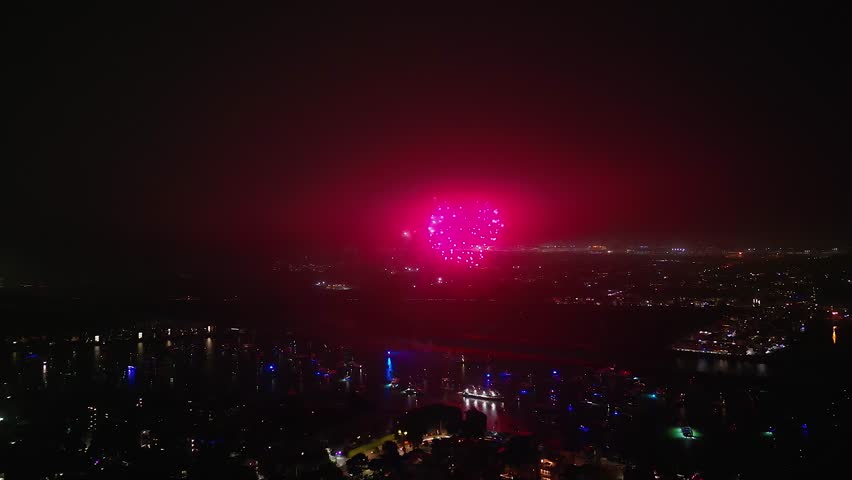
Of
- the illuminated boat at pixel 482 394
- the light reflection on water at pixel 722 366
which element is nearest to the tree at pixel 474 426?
the illuminated boat at pixel 482 394

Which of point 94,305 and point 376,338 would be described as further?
point 94,305

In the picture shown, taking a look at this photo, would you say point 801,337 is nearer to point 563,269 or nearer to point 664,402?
point 664,402

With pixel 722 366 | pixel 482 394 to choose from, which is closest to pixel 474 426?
pixel 482 394

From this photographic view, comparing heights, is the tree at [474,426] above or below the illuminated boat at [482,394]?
above

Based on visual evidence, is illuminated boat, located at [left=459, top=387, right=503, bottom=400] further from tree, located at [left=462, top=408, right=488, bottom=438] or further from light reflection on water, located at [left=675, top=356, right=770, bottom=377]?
light reflection on water, located at [left=675, top=356, right=770, bottom=377]

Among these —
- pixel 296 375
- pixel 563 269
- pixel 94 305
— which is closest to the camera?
pixel 296 375

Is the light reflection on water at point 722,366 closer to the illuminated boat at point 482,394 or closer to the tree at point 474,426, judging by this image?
the illuminated boat at point 482,394

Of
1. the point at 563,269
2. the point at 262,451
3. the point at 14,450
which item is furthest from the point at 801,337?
the point at 14,450

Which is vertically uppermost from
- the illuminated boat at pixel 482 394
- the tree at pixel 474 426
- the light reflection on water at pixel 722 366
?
the tree at pixel 474 426
